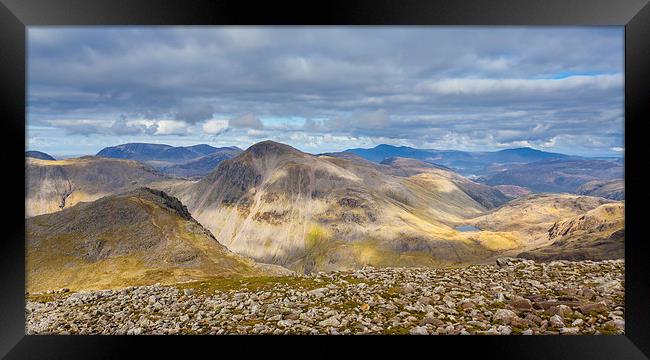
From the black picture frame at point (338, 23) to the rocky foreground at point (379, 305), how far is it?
49.7 inches

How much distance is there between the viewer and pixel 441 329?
13438mm

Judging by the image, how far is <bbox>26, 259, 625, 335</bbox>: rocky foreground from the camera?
13531 millimetres

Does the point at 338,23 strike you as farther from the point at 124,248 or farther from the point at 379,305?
the point at 124,248

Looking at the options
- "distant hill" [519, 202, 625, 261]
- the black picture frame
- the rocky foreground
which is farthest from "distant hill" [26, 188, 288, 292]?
the black picture frame

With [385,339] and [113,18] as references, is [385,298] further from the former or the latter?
[113,18]

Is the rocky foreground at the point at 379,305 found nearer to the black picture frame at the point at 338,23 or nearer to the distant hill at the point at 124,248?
the black picture frame at the point at 338,23

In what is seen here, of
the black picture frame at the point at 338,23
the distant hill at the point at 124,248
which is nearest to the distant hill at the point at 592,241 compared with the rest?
the distant hill at the point at 124,248

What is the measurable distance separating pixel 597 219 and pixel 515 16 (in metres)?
201

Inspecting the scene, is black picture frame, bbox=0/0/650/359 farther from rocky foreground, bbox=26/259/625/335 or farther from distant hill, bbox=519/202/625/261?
distant hill, bbox=519/202/625/261

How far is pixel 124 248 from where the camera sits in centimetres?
11800

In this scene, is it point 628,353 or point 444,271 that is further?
point 444,271

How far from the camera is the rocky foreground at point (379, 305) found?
13.5 meters

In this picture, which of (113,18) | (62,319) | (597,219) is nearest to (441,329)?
(113,18)

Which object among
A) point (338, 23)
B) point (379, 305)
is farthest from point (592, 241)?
point (338, 23)
